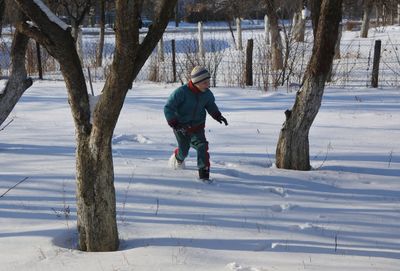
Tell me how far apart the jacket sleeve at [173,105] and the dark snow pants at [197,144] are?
241 millimetres

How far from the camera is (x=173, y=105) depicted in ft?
18.0

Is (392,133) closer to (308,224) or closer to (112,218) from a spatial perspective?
(308,224)

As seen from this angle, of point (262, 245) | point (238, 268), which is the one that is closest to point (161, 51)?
point (262, 245)

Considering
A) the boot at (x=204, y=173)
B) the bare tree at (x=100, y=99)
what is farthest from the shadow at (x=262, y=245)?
the boot at (x=204, y=173)

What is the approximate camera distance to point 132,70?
3.31 metres

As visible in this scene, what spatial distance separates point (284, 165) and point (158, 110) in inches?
A: 187

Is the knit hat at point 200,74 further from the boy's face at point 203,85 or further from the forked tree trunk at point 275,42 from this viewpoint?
the forked tree trunk at point 275,42

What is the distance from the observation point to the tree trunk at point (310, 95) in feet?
17.7

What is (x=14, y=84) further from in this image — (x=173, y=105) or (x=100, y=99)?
(x=100, y=99)

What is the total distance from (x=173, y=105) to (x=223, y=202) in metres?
1.17

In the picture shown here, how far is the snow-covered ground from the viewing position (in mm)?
3611

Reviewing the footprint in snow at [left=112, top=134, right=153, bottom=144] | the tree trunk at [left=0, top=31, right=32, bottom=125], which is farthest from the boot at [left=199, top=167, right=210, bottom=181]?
the tree trunk at [left=0, top=31, right=32, bottom=125]

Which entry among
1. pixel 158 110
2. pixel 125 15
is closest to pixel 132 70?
pixel 125 15

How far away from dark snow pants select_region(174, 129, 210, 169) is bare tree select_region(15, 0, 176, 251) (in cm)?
185
